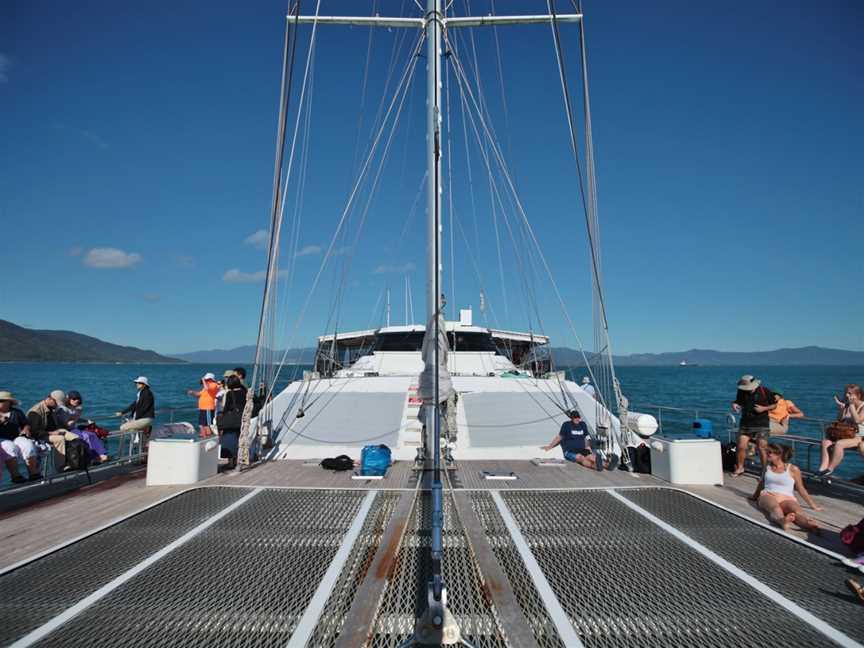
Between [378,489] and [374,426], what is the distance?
10.5 ft

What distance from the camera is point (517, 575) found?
12.4ft

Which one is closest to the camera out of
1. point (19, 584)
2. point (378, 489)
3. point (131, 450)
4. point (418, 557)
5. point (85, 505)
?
point (19, 584)

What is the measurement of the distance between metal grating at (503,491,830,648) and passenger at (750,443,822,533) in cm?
152

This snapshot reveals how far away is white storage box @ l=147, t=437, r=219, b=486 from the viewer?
21.8ft

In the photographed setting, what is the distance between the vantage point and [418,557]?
4.06 meters

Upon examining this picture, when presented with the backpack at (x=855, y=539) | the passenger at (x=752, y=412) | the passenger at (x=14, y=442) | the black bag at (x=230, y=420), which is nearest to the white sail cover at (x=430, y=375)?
the black bag at (x=230, y=420)

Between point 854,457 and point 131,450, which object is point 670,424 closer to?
point 854,457

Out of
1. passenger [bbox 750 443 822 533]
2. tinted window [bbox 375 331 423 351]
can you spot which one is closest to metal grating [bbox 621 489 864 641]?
passenger [bbox 750 443 822 533]

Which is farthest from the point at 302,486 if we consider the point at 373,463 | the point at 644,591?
the point at 644,591

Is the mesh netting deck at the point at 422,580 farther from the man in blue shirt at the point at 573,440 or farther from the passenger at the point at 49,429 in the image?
the passenger at the point at 49,429

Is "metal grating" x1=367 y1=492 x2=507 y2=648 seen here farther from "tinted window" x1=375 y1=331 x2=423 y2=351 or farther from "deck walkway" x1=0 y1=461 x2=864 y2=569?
"tinted window" x1=375 y1=331 x2=423 y2=351

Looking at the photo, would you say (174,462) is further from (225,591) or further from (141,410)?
(225,591)

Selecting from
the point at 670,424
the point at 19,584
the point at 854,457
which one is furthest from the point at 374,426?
the point at 670,424

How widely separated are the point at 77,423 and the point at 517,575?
803cm
